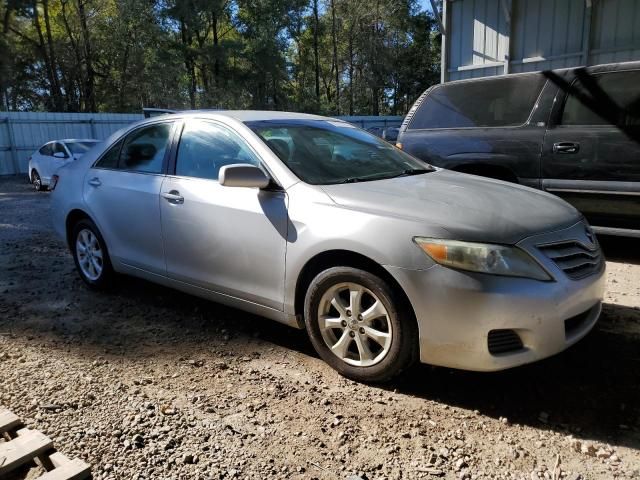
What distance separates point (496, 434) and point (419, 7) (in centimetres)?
3941

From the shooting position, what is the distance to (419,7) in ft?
123

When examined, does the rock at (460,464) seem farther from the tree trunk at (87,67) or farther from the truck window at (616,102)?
the tree trunk at (87,67)

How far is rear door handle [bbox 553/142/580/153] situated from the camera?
5.12 meters

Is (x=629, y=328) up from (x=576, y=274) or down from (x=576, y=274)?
down

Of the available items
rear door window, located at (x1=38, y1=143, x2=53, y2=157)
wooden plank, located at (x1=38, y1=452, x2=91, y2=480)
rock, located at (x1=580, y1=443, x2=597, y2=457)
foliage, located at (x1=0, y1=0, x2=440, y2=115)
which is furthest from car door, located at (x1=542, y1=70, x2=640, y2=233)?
foliage, located at (x1=0, y1=0, x2=440, y2=115)

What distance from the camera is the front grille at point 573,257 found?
2738mm

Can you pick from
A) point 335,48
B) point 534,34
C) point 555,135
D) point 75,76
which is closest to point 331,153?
point 555,135

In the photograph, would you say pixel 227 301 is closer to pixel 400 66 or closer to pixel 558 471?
pixel 558 471

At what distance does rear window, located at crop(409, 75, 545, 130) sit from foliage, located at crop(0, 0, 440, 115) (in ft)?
87.7

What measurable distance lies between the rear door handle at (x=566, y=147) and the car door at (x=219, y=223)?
3287mm

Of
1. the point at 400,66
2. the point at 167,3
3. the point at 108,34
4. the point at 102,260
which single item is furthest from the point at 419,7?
the point at 102,260

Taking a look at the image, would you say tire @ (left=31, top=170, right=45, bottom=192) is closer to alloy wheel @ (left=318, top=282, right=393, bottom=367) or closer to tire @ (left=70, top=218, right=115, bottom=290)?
tire @ (left=70, top=218, right=115, bottom=290)

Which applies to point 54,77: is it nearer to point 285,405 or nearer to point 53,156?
point 53,156

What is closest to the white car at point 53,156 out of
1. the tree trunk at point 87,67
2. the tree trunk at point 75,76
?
the tree trunk at point 87,67
